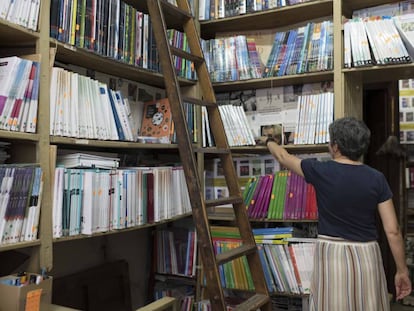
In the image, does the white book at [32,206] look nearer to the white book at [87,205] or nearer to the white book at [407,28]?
the white book at [87,205]

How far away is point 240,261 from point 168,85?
1.14m

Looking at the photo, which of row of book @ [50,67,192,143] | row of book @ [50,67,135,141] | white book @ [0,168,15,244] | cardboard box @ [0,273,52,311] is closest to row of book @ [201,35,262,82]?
row of book @ [50,67,192,143]

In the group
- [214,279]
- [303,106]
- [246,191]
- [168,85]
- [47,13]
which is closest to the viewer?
[47,13]

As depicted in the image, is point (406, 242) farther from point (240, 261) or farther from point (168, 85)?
point (168, 85)

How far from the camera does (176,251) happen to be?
2.50 metres

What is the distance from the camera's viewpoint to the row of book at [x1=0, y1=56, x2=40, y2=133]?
1.42 m

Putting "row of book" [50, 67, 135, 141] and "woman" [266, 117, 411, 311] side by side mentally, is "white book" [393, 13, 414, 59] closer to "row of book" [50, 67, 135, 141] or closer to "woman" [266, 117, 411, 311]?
"woman" [266, 117, 411, 311]

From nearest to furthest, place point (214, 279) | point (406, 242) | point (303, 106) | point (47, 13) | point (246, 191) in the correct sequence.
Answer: point (47, 13) < point (214, 279) < point (303, 106) < point (246, 191) < point (406, 242)

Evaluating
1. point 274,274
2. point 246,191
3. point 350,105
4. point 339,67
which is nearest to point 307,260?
point 274,274

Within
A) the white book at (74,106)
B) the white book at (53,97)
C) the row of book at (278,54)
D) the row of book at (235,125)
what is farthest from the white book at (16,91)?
the row of book at (278,54)

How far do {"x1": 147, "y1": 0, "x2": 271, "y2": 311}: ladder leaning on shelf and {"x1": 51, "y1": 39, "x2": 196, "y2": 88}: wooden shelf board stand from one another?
0.26 m

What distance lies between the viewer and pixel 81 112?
1.73 meters

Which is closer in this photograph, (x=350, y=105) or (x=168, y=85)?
(x=168, y=85)

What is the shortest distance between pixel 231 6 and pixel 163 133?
3.02 ft
